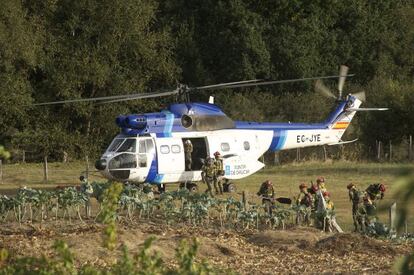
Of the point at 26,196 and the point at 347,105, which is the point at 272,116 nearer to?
the point at 347,105

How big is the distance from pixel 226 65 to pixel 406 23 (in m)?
11.7

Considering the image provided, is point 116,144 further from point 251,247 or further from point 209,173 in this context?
point 251,247

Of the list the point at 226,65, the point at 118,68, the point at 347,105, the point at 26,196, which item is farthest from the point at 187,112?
the point at 226,65

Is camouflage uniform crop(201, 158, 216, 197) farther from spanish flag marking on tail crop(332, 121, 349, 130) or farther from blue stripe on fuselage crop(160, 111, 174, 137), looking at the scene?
spanish flag marking on tail crop(332, 121, 349, 130)

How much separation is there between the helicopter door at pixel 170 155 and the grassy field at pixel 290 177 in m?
2.11

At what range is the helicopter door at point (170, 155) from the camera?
27.2 metres

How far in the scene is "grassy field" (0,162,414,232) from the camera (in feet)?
98.9

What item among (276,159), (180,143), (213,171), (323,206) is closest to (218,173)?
(213,171)

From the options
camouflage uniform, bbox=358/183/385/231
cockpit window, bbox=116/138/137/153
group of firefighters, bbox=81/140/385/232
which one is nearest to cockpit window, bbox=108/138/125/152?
cockpit window, bbox=116/138/137/153

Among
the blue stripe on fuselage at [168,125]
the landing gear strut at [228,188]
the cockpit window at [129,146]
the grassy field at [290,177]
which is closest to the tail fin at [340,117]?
the grassy field at [290,177]

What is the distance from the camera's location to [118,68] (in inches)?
1941

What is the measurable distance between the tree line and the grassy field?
539 cm

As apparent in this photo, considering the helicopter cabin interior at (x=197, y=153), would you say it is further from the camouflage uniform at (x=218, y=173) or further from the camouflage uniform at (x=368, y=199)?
the camouflage uniform at (x=368, y=199)

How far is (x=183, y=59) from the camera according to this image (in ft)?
177
